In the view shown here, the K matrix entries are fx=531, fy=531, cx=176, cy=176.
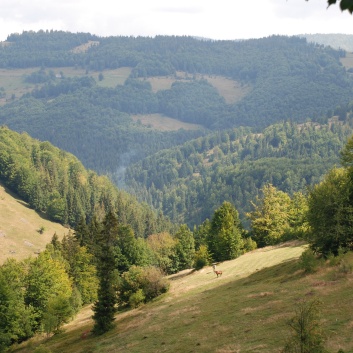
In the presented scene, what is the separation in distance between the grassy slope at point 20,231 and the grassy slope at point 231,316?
80828 mm

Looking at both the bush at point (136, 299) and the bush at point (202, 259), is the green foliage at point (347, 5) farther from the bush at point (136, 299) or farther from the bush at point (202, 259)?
the bush at point (202, 259)

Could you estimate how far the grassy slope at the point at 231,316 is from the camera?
43188 millimetres

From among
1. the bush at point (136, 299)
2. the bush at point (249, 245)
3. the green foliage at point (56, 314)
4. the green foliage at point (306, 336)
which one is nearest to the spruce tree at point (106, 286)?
the bush at point (136, 299)

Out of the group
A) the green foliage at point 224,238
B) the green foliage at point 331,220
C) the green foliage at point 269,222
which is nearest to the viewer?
the green foliage at point 331,220

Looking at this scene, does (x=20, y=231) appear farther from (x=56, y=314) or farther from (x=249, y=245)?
(x=56, y=314)

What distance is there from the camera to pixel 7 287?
85.2 meters

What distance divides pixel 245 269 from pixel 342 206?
24.6 meters

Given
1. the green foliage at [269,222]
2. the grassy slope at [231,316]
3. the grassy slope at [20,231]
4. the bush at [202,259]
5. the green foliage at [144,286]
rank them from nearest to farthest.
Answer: the grassy slope at [231,316] → the green foliage at [144,286] → the bush at [202,259] → the green foliage at [269,222] → the grassy slope at [20,231]

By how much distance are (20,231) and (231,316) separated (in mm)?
134335

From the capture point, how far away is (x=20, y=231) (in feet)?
573

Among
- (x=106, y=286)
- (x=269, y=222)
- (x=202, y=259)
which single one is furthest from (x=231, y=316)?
(x=269, y=222)

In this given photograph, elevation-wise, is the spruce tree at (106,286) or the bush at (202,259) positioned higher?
the spruce tree at (106,286)

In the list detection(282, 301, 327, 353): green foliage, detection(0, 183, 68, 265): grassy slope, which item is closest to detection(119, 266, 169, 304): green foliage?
detection(282, 301, 327, 353): green foliage

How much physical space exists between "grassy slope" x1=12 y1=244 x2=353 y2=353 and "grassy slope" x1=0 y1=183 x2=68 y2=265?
3182 inches
